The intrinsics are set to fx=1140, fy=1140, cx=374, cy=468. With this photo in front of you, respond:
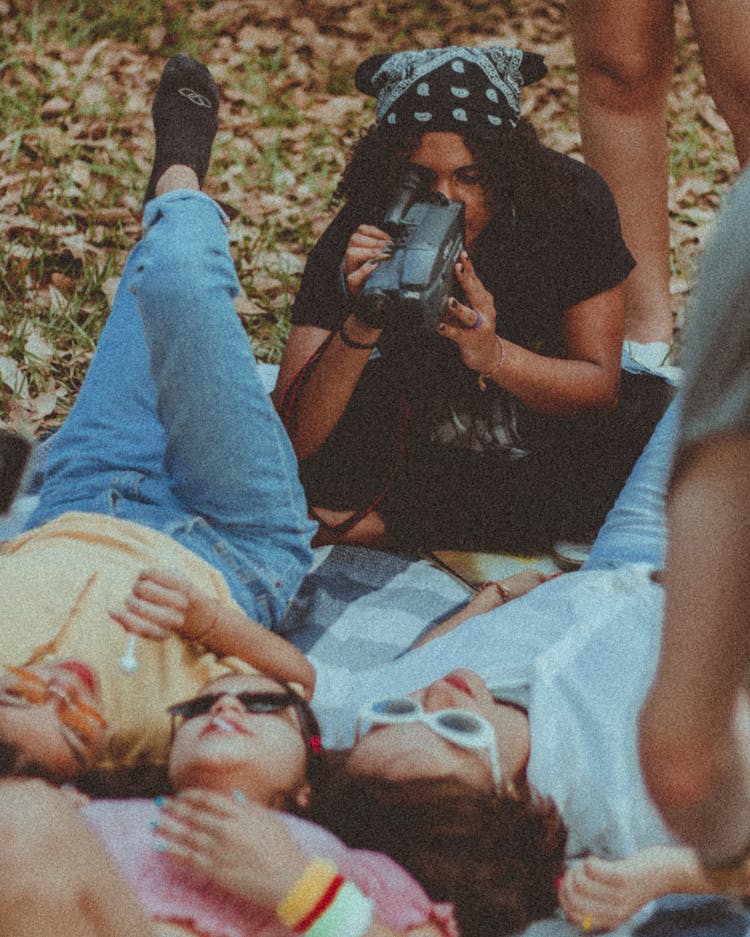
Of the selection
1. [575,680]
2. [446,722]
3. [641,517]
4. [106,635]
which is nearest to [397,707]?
[446,722]

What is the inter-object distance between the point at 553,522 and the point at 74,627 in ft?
3.89

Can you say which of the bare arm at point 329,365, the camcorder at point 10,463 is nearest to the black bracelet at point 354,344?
the bare arm at point 329,365

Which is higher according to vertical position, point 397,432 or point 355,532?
point 397,432

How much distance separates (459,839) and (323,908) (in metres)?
0.28

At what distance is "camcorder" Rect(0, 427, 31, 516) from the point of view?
186cm

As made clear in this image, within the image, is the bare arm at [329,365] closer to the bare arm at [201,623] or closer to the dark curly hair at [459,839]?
the bare arm at [201,623]

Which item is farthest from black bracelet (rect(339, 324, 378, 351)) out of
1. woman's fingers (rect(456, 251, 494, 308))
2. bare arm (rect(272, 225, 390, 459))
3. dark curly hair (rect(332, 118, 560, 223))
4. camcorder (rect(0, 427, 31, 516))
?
camcorder (rect(0, 427, 31, 516))

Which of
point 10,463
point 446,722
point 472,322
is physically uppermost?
point 472,322

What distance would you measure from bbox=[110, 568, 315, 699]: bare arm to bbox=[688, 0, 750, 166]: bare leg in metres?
1.46

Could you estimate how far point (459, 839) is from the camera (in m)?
1.53

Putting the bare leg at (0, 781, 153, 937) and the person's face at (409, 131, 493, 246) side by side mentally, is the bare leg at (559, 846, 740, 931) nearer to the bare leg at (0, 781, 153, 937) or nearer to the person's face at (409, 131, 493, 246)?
the bare leg at (0, 781, 153, 937)

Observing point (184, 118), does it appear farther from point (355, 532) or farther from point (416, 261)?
point (355, 532)

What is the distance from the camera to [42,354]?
10.1 feet

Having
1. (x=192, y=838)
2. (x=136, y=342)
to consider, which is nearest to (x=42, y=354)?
(x=136, y=342)
